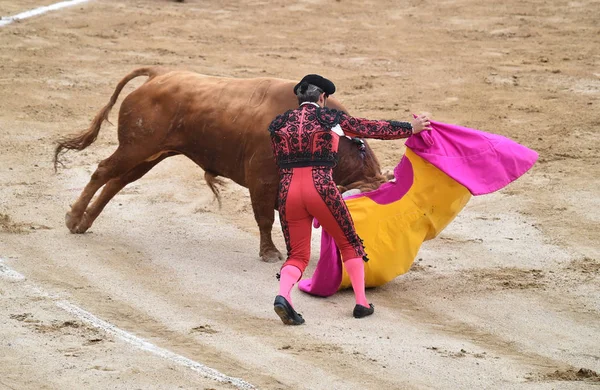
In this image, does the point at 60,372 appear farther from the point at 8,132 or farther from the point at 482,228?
the point at 8,132

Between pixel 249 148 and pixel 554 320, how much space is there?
8.83 feet

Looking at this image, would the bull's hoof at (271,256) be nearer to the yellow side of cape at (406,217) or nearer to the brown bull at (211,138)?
the brown bull at (211,138)

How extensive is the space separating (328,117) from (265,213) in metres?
1.77

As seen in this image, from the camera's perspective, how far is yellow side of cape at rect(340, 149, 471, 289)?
26.2 ft

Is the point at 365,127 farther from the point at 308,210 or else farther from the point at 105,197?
the point at 105,197

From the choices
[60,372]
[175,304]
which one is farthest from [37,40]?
[60,372]

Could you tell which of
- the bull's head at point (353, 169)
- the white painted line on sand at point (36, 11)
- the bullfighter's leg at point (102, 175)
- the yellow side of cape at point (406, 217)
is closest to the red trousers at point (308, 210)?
the yellow side of cape at point (406, 217)

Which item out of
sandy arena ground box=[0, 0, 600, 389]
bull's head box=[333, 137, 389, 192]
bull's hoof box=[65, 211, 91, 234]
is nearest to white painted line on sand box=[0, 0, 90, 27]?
sandy arena ground box=[0, 0, 600, 389]

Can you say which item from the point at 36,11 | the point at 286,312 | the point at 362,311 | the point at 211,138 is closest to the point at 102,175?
the point at 211,138

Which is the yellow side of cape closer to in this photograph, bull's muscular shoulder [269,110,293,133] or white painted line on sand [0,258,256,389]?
bull's muscular shoulder [269,110,293,133]

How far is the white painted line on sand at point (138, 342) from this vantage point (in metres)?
6.30

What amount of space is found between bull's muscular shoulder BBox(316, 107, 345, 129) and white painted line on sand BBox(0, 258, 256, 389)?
1693 mm

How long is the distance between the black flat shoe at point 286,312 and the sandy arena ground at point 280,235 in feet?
0.30

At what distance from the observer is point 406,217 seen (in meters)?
8.10
